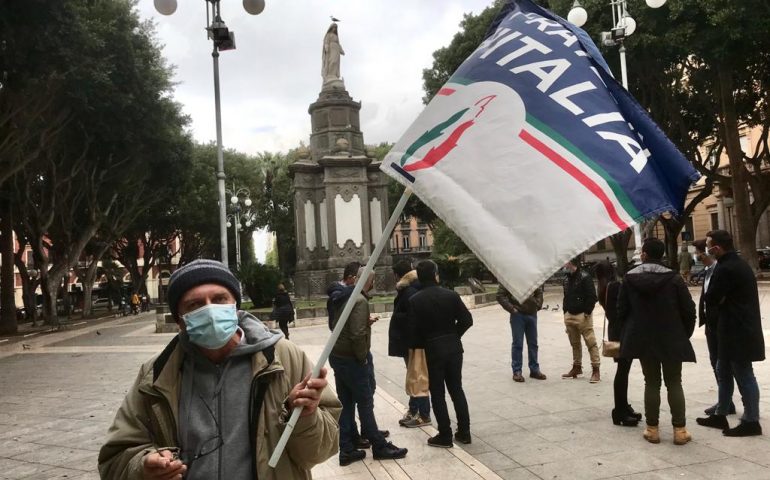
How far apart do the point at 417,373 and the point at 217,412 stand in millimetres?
4172

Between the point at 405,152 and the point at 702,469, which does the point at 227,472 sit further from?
the point at 702,469

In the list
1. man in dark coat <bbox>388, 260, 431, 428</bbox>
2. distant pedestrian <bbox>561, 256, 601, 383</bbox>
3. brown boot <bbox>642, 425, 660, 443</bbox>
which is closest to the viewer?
brown boot <bbox>642, 425, 660, 443</bbox>

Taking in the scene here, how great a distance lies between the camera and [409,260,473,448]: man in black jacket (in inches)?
219

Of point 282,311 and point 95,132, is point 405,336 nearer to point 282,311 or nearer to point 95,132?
point 282,311

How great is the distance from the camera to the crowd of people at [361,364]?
2.13m

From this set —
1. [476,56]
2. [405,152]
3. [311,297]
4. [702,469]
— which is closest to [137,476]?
[405,152]

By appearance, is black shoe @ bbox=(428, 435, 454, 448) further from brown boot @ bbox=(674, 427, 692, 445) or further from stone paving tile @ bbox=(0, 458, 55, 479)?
stone paving tile @ bbox=(0, 458, 55, 479)

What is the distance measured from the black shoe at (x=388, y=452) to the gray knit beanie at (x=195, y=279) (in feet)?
11.0

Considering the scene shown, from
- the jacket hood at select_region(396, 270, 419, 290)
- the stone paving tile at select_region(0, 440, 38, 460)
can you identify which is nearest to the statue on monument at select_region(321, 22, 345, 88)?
the jacket hood at select_region(396, 270, 419, 290)

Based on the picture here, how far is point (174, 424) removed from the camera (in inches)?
83.5

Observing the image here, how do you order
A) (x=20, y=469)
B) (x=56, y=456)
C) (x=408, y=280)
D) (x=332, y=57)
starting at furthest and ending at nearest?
1. (x=332, y=57)
2. (x=408, y=280)
3. (x=56, y=456)
4. (x=20, y=469)

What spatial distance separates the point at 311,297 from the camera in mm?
23516

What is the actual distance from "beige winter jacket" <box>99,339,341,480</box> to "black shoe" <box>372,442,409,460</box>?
3114 mm

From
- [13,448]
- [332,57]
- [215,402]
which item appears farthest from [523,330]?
[332,57]
